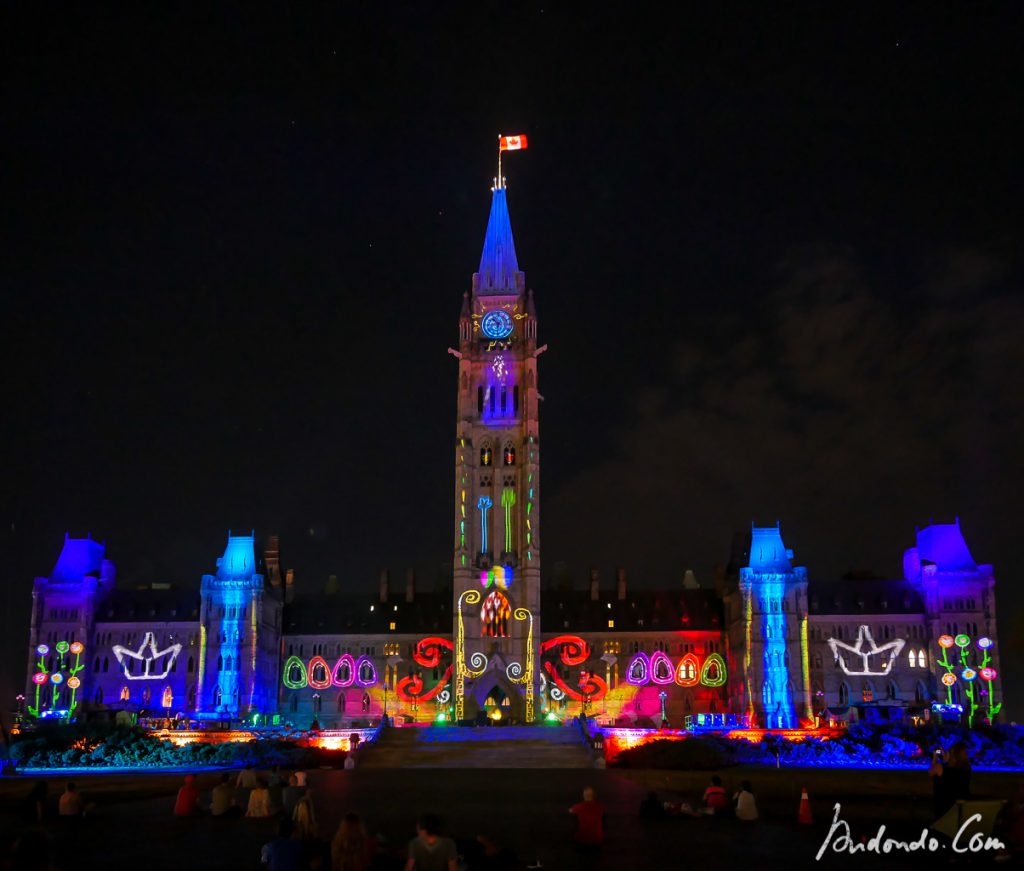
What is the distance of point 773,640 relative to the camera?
10962 centimetres

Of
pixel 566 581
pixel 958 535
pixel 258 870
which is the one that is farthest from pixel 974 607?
pixel 258 870

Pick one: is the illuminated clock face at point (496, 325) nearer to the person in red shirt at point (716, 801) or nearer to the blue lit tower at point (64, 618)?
the blue lit tower at point (64, 618)

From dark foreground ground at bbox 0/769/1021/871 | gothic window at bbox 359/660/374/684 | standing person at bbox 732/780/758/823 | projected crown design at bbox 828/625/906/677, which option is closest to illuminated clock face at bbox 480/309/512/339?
gothic window at bbox 359/660/374/684

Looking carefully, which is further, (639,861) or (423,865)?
(639,861)

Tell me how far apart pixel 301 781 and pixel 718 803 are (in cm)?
1108

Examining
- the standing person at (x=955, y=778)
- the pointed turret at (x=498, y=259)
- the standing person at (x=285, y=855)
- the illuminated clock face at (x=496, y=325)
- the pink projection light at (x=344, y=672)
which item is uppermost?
the pointed turret at (x=498, y=259)

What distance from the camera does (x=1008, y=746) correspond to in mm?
64875

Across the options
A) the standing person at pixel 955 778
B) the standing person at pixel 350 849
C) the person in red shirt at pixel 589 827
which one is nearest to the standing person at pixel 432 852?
the standing person at pixel 350 849

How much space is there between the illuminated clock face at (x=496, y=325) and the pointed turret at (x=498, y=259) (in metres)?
2.62

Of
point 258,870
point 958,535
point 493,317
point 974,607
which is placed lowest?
point 258,870

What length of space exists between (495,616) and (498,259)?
3868cm

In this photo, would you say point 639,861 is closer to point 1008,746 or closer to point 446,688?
point 1008,746

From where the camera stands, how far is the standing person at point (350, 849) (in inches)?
703

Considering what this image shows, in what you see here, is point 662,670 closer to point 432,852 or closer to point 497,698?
point 497,698
